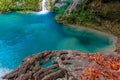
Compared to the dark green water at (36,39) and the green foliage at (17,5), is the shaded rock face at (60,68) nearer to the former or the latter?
the dark green water at (36,39)

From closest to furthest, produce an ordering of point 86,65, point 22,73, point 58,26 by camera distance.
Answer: point 86,65 < point 22,73 < point 58,26

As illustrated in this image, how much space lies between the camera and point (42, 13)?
38688 mm

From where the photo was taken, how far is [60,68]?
712 centimetres

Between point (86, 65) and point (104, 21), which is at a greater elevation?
point (86, 65)

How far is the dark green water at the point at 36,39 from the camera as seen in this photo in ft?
79.9

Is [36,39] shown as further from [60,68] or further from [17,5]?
[60,68]

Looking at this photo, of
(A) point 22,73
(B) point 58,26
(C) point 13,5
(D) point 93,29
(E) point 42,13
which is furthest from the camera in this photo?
(C) point 13,5

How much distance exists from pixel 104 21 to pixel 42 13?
427 inches

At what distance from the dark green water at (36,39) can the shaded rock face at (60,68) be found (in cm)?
1304

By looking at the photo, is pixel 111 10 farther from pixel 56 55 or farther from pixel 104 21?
pixel 56 55

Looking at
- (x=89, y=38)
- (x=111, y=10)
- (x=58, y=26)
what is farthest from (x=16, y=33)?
(x=111, y=10)

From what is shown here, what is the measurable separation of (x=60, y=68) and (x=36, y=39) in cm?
2118

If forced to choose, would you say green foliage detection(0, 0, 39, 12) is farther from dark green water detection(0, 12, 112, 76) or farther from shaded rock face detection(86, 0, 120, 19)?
shaded rock face detection(86, 0, 120, 19)

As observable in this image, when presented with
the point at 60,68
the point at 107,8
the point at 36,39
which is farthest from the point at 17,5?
the point at 60,68
